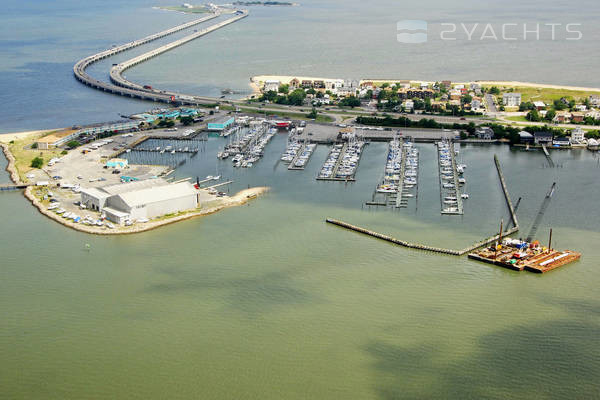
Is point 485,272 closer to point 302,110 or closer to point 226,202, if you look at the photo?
point 226,202

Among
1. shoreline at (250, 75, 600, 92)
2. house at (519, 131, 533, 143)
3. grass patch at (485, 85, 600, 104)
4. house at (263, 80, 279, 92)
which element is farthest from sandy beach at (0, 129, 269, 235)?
shoreline at (250, 75, 600, 92)

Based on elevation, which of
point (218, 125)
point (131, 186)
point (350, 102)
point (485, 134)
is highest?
point (350, 102)

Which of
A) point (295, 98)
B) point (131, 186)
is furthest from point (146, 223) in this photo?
point (295, 98)

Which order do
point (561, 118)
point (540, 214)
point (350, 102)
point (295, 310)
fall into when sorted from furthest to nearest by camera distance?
point (350, 102), point (561, 118), point (540, 214), point (295, 310)

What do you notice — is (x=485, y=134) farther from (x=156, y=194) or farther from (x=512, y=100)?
(x=156, y=194)

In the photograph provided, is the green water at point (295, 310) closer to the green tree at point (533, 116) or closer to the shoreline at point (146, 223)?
the shoreline at point (146, 223)

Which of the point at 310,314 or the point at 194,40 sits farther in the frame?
the point at 194,40

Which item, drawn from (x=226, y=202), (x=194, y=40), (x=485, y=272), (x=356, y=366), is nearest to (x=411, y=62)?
(x=194, y=40)
